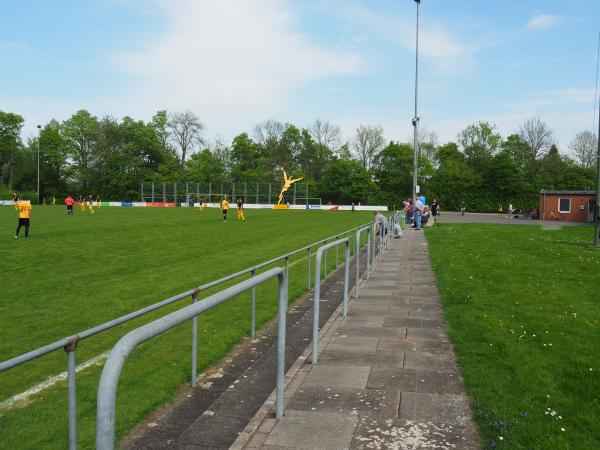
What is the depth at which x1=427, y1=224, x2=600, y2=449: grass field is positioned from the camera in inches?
149

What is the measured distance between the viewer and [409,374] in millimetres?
4965

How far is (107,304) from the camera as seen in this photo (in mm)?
8633

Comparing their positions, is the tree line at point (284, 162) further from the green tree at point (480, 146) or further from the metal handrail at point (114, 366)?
the metal handrail at point (114, 366)

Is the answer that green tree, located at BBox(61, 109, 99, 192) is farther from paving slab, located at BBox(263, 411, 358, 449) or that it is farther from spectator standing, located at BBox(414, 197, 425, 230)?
paving slab, located at BBox(263, 411, 358, 449)

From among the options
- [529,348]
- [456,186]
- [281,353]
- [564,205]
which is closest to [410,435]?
[281,353]

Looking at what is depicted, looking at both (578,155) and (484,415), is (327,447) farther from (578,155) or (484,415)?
(578,155)

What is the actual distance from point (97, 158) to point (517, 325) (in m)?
87.5

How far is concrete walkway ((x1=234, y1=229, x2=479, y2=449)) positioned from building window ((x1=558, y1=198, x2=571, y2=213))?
4097 centimetres

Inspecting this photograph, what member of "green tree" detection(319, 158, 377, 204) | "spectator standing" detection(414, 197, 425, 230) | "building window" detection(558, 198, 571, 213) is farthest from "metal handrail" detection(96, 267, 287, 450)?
"green tree" detection(319, 158, 377, 204)

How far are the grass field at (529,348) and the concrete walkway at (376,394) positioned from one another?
0.22 m

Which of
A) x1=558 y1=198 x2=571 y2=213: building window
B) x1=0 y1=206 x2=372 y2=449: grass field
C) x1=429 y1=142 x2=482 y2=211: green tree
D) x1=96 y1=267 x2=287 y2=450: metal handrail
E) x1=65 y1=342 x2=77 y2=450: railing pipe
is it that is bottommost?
x1=0 y1=206 x2=372 y2=449: grass field

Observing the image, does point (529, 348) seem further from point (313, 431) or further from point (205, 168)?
point (205, 168)

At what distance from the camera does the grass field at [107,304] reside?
331 cm

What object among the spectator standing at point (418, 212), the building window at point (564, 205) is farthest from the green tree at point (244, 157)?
the spectator standing at point (418, 212)
